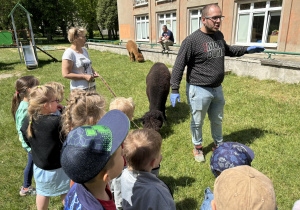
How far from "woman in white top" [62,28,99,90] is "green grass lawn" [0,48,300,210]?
1706mm

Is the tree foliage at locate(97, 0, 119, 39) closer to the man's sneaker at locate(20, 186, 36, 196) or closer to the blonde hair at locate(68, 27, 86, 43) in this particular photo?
the blonde hair at locate(68, 27, 86, 43)

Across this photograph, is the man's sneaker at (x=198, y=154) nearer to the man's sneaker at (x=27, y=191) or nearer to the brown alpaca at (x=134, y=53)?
the man's sneaker at (x=27, y=191)

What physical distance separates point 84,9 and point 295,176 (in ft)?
123

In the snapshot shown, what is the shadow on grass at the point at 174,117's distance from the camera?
4384 mm

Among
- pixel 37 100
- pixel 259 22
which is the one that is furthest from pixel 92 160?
pixel 259 22

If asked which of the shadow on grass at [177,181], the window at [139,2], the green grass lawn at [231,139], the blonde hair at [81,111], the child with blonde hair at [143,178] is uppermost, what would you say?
the window at [139,2]

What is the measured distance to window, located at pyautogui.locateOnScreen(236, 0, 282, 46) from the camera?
30.1 feet

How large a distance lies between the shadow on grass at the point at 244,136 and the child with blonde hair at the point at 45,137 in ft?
8.16

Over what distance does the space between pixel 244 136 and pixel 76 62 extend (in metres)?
3.23

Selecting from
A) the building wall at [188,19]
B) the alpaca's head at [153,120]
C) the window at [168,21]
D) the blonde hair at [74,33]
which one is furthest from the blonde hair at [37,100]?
the window at [168,21]

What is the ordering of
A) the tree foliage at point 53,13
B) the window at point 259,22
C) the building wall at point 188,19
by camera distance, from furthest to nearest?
1. the tree foliage at point 53,13
2. the window at point 259,22
3. the building wall at point 188,19

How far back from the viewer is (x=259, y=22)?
9820mm

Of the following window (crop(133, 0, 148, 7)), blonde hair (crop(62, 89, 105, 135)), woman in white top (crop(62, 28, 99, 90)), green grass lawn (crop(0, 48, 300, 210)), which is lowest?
green grass lawn (crop(0, 48, 300, 210))

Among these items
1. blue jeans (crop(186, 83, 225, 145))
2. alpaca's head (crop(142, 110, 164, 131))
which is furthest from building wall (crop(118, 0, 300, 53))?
alpaca's head (crop(142, 110, 164, 131))
